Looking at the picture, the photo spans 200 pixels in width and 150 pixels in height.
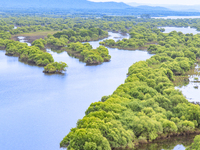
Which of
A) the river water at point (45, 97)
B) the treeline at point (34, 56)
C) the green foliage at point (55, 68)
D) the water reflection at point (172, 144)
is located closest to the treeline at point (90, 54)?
the river water at point (45, 97)

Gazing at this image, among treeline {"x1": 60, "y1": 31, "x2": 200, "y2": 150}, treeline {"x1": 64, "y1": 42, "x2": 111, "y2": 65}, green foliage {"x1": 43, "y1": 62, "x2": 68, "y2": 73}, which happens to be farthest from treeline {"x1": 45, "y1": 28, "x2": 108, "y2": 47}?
treeline {"x1": 60, "y1": 31, "x2": 200, "y2": 150}

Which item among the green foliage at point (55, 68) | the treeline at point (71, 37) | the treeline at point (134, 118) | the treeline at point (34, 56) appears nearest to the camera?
the treeline at point (134, 118)

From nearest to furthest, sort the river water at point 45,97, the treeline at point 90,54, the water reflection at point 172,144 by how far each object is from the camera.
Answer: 1. the water reflection at point 172,144
2. the river water at point 45,97
3. the treeline at point 90,54

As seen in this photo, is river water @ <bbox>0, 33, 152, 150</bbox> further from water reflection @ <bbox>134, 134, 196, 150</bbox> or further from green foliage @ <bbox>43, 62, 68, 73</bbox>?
water reflection @ <bbox>134, 134, 196, 150</bbox>

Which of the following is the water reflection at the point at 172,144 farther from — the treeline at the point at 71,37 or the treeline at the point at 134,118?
the treeline at the point at 71,37

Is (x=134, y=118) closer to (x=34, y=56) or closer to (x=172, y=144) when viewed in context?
(x=172, y=144)

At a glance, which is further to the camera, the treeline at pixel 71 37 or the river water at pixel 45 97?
the treeline at pixel 71 37
